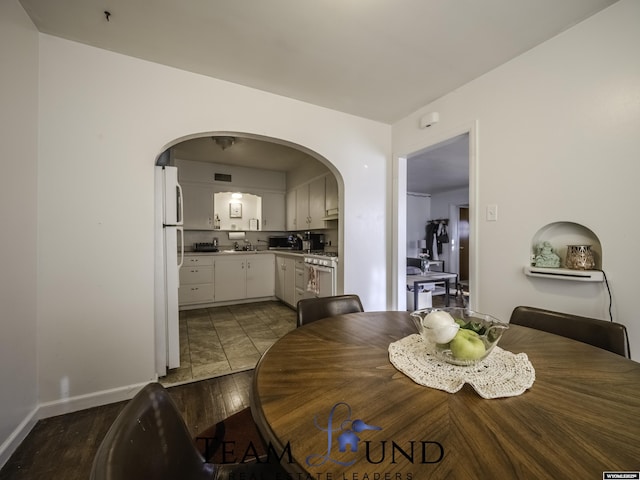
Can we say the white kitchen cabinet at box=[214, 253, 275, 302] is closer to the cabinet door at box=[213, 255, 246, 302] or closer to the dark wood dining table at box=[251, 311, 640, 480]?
the cabinet door at box=[213, 255, 246, 302]

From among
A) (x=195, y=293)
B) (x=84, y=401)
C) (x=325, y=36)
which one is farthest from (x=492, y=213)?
(x=195, y=293)

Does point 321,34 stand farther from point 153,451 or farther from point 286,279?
point 286,279

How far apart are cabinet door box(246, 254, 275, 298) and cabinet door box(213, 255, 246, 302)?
0.35ft

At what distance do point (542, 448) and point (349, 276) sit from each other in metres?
2.34

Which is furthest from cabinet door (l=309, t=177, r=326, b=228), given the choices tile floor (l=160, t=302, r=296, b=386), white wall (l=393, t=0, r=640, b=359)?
white wall (l=393, t=0, r=640, b=359)

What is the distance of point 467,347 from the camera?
810 mm

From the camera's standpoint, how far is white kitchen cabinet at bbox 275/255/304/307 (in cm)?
414

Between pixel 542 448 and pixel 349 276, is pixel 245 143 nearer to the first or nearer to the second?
pixel 349 276

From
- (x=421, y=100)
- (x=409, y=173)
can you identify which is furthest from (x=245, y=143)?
(x=409, y=173)

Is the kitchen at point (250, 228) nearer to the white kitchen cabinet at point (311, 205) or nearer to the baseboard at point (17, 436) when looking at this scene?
the white kitchen cabinet at point (311, 205)

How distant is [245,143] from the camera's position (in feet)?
12.3

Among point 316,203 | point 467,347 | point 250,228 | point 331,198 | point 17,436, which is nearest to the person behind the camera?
point 467,347

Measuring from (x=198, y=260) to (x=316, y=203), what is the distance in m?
2.12

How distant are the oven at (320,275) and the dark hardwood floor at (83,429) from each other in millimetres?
1323
